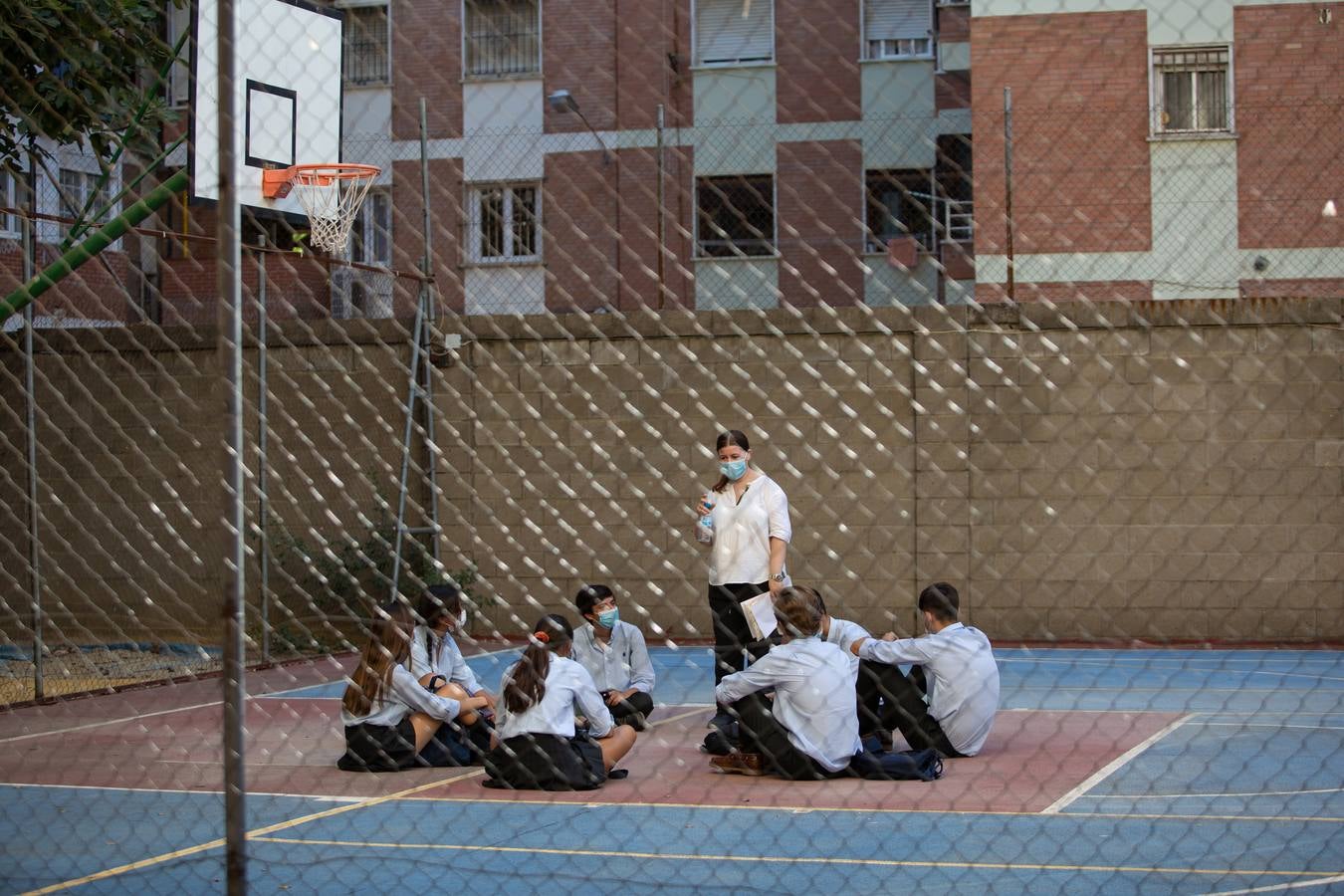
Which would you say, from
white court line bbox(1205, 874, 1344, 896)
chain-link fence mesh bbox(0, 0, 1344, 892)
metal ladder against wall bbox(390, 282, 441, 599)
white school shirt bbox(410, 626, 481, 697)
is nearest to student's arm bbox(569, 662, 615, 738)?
white school shirt bbox(410, 626, 481, 697)

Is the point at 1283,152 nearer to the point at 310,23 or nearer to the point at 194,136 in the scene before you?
the point at 310,23

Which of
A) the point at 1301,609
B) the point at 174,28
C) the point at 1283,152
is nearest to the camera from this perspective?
the point at 1283,152

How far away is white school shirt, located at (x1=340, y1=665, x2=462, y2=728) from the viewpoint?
22.3ft

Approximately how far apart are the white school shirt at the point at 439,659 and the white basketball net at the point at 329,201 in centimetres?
247

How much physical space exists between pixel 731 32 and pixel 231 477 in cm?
1376

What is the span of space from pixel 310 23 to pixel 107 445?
716cm

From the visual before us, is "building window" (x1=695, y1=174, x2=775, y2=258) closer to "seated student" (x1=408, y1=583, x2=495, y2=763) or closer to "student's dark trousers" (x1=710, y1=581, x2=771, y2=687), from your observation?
"student's dark trousers" (x1=710, y1=581, x2=771, y2=687)

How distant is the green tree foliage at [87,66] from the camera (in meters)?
9.17

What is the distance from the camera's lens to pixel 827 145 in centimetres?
1588

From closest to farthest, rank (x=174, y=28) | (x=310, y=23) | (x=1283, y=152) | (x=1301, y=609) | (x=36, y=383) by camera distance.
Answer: (x=310, y=23), (x=1283, y=152), (x=1301, y=609), (x=36, y=383), (x=174, y=28)

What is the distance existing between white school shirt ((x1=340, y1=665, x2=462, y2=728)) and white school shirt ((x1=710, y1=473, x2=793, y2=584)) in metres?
1.51

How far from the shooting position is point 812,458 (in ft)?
40.9

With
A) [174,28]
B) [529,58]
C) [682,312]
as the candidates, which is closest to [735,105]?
[529,58]

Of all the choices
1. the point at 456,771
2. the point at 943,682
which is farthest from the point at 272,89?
the point at 943,682
